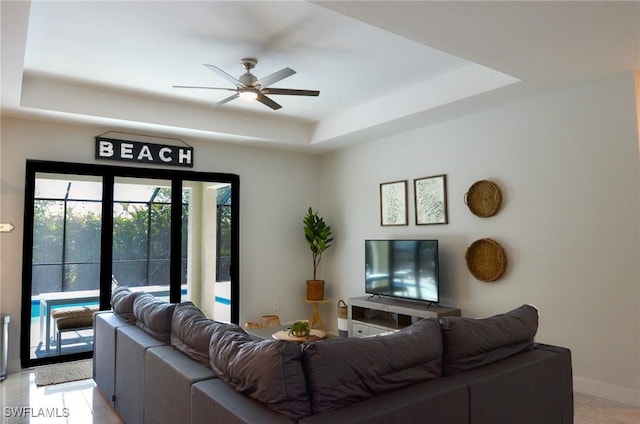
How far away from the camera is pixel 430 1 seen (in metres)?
2.36

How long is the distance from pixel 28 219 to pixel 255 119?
9.05 feet

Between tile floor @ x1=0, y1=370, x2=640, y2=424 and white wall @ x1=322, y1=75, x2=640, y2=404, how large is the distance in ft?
0.76

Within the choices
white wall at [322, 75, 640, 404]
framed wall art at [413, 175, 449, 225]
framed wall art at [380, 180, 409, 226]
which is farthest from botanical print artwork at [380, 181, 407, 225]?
white wall at [322, 75, 640, 404]

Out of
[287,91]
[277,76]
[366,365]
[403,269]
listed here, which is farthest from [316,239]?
[366,365]

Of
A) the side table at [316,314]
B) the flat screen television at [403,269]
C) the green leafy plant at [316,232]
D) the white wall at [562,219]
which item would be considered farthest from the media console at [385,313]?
the green leafy plant at [316,232]

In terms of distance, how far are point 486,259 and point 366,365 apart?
10.0ft

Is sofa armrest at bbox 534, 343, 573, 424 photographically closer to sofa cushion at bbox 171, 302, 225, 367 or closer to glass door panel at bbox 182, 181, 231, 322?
sofa cushion at bbox 171, 302, 225, 367

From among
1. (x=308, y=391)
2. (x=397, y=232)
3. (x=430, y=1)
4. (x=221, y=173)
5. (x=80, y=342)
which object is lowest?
(x=80, y=342)

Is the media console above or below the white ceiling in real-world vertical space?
below

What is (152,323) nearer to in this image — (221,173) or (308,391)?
(308,391)

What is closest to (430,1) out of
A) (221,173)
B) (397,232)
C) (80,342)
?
(397,232)

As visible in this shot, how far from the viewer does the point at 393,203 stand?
18.0 feet

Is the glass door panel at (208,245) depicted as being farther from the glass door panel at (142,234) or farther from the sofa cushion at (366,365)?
the sofa cushion at (366,365)

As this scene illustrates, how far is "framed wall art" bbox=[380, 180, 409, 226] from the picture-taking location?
17.6 ft
